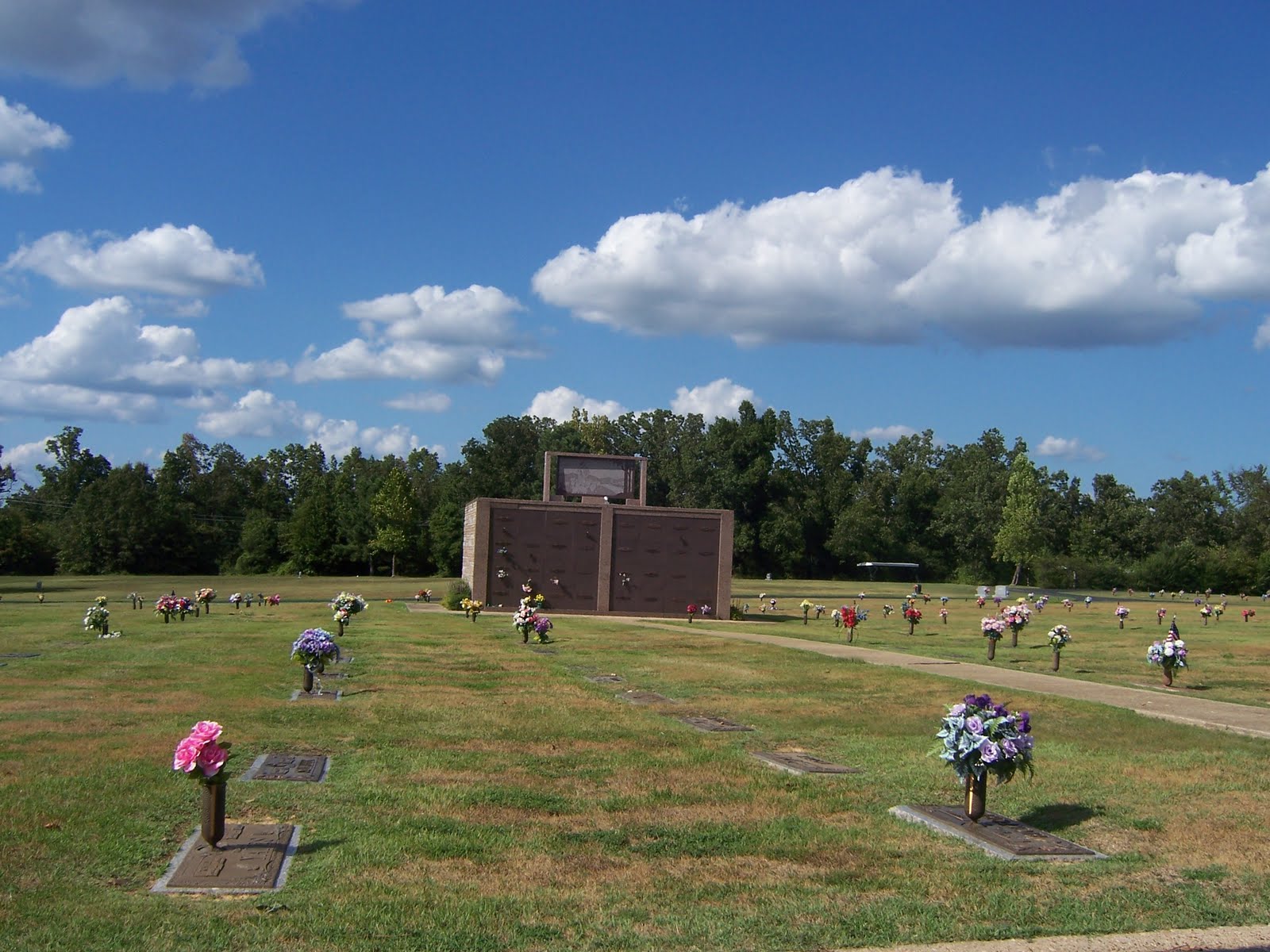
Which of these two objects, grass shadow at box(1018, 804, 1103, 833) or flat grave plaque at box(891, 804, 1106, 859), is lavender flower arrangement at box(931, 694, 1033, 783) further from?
grass shadow at box(1018, 804, 1103, 833)

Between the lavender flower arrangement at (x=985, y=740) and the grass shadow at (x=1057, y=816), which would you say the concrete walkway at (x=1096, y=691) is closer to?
the grass shadow at (x=1057, y=816)

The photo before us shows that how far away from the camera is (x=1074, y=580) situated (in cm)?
8444

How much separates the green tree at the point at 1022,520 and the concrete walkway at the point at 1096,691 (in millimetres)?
66152

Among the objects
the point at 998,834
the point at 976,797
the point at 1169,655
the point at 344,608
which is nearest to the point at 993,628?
the point at 1169,655

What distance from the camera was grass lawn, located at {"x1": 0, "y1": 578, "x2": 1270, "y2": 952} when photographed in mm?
5738

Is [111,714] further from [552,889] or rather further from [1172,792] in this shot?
[1172,792]

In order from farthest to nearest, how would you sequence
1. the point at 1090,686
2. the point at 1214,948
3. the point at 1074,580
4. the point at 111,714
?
the point at 1074,580
the point at 1090,686
the point at 111,714
the point at 1214,948

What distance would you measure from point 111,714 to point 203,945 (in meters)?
7.44

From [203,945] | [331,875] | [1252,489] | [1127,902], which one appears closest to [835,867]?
[1127,902]

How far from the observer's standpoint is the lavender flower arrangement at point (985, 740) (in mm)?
7629

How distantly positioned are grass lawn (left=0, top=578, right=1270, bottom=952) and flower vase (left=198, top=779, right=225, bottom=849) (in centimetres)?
30

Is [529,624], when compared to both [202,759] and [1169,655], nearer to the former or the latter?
[1169,655]

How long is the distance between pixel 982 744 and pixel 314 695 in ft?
28.8

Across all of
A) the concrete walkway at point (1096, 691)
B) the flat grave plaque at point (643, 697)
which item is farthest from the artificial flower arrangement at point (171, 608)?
the flat grave plaque at point (643, 697)
